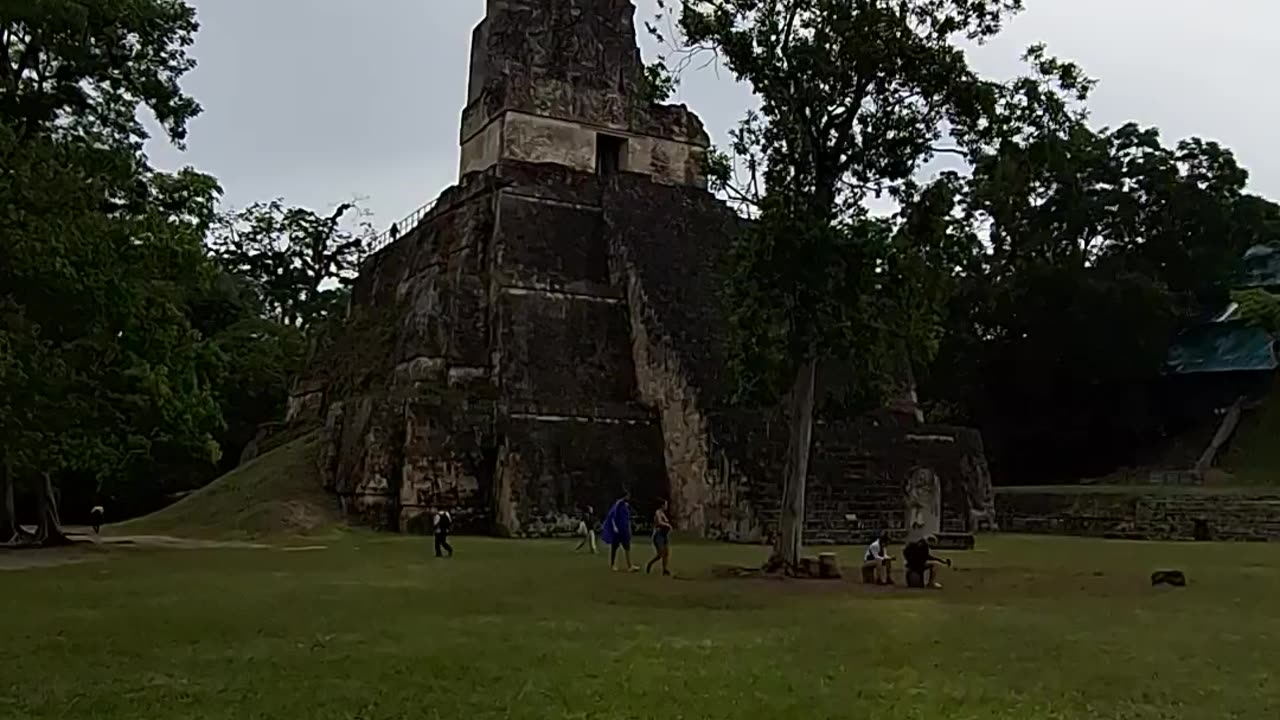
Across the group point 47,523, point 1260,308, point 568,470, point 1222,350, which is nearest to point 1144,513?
point 1260,308

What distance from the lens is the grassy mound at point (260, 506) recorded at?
61.7ft

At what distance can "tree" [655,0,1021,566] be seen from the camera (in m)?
11.8

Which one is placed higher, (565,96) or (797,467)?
(565,96)

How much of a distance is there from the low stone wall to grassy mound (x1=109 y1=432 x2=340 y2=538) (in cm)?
1348

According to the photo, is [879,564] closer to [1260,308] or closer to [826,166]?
[826,166]

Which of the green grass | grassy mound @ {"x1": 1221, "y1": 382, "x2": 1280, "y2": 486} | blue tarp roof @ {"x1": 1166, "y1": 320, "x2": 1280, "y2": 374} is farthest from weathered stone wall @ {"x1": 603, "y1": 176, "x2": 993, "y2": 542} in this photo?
blue tarp roof @ {"x1": 1166, "y1": 320, "x2": 1280, "y2": 374}

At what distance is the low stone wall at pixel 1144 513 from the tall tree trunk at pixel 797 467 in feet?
40.6

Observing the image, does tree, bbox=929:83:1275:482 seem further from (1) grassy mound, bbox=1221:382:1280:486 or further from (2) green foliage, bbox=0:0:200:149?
(2) green foliage, bbox=0:0:200:149

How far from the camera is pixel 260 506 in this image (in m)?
19.7

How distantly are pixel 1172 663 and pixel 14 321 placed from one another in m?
11.7

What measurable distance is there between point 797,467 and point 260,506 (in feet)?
34.8

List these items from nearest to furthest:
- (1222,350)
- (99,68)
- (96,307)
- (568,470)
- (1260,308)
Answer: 1. (96,307)
2. (99,68)
3. (568,470)
4. (1260,308)
5. (1222,350)

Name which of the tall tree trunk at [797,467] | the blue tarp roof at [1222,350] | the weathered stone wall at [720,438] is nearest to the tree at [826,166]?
the tall tree trunk at [797,467]

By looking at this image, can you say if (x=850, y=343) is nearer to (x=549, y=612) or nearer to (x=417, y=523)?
(x=549, y=612)
